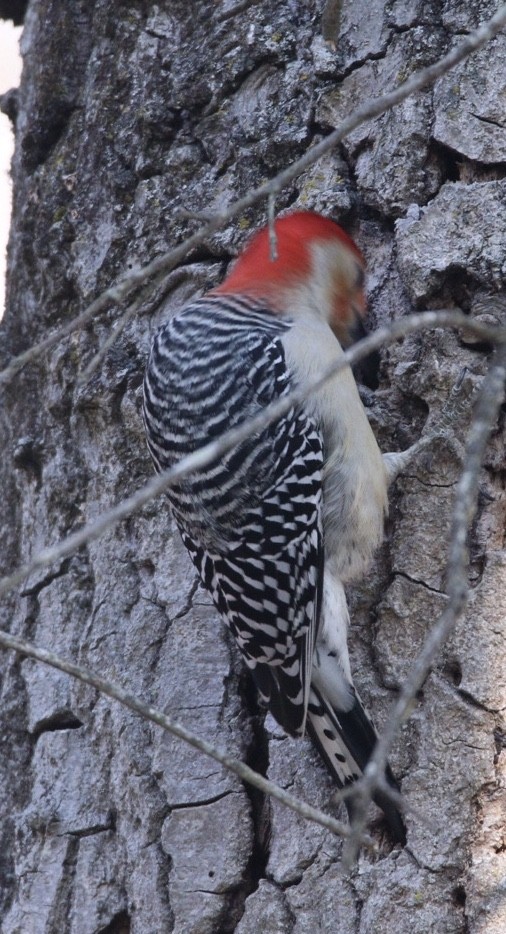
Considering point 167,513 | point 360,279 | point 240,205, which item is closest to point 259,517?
point 167,513

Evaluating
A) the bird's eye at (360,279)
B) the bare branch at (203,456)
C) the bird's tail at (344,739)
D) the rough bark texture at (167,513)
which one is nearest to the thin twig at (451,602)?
the bare branch at (203,456)

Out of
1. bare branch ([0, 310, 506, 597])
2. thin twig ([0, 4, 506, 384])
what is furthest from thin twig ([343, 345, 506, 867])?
thin twig ([0, 4, 506, 384])

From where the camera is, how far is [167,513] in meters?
3.04

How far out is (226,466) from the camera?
9.07 feet

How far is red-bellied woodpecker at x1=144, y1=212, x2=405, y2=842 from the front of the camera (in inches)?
106

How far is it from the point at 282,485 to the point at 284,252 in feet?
2.39

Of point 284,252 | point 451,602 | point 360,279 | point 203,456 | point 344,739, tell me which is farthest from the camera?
point 284,252

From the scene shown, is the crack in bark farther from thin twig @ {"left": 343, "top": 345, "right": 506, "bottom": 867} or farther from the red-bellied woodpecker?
thin twig @ {"left": 343, "top": 345, "right": 506, "bottom": 867}

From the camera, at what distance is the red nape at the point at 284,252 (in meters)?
2.96

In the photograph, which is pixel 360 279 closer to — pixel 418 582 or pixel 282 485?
pixel 282 485

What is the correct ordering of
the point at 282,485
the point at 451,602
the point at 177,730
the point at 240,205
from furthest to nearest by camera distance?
the point at 282,485 < the point at 240,205 < the point at 177,730 < the point at 451,602

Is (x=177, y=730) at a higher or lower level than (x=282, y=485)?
higher

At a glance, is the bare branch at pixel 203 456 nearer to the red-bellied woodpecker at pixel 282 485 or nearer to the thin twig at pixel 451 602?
the thin twig at pixel 451 602

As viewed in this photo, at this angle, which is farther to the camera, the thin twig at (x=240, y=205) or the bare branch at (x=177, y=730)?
the thin twig at (x=240, y=205)
